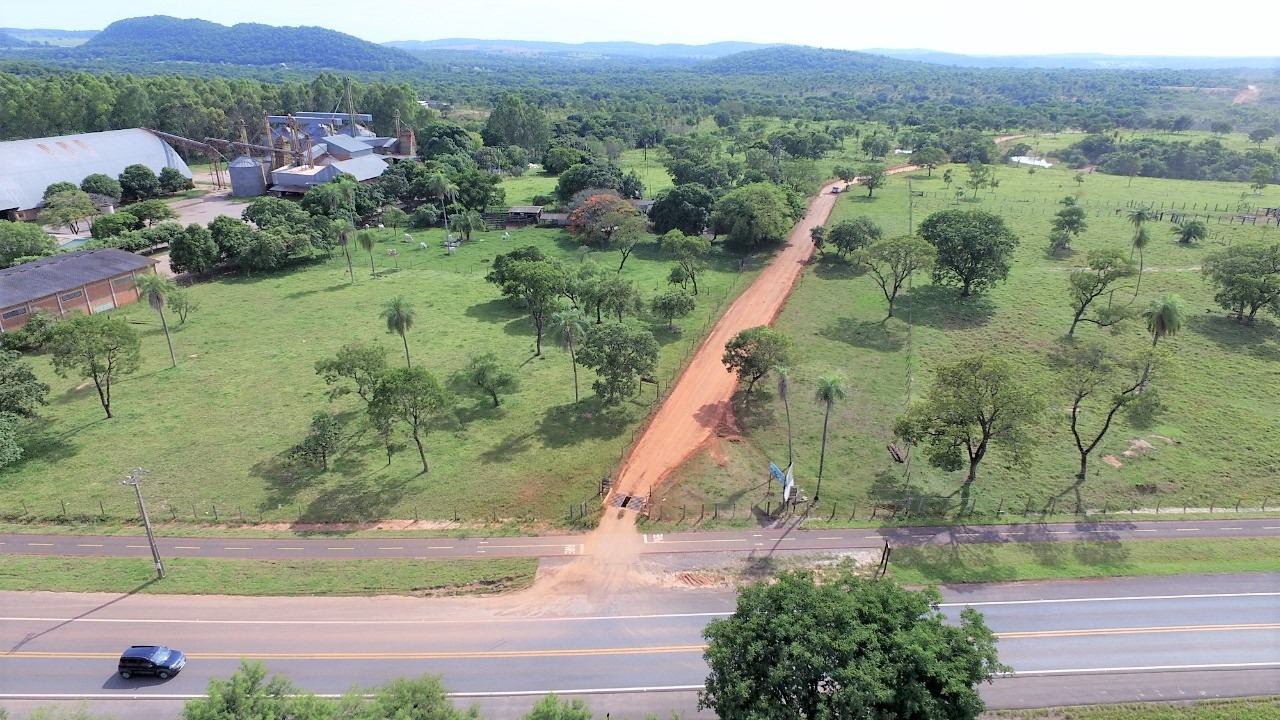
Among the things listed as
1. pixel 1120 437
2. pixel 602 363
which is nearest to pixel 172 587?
pixel 602 363

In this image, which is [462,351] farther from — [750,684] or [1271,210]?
[1271,210]

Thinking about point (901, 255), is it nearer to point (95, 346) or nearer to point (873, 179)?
point (873, 179)

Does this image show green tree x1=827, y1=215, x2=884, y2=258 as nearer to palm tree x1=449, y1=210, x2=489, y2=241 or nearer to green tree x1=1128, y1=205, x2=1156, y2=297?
green tree x1=1128, y1=205, x2=1156, y2=297

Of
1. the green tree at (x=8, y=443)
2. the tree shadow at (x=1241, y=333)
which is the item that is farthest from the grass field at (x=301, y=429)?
the tree shadow at (x=1241, y=333)

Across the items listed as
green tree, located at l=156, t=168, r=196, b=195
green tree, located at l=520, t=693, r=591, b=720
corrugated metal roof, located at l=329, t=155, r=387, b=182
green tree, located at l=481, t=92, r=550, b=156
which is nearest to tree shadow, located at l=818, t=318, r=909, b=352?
green tree, located at l=520, t=693, r=591, b=720

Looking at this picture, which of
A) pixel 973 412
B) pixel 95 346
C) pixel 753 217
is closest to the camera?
pixel 973 412

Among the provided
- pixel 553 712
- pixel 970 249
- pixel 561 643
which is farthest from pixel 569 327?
pixel 970 249
